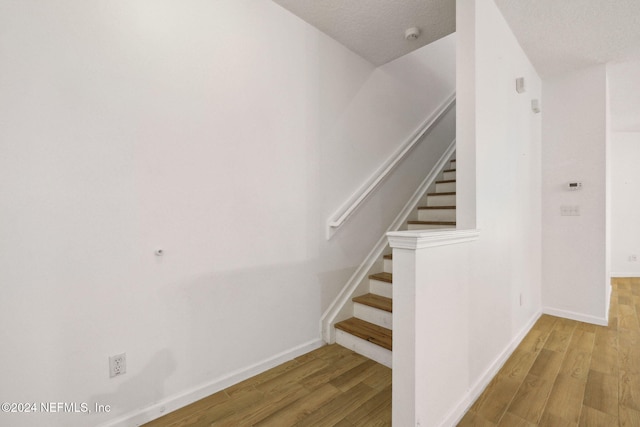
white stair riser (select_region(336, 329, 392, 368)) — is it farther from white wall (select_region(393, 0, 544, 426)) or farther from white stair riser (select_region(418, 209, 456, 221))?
white stair riser (select_region(418, 209, 456, 221))

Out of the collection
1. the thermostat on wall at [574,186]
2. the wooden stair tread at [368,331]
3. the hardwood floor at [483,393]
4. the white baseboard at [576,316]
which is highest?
the thermostat on wall at [574,186]

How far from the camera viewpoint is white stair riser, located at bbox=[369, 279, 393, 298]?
8.06 ft

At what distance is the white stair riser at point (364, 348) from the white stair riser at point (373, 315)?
0.23 m

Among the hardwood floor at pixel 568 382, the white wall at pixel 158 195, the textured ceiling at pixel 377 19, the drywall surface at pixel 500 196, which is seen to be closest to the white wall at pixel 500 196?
the drywall surface at pixel 500 196

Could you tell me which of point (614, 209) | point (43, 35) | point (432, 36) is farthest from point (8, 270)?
point (614, 209)

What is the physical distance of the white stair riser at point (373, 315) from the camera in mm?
2217

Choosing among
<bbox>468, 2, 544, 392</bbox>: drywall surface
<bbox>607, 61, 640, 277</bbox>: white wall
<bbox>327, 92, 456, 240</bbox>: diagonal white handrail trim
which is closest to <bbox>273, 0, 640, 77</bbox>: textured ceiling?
<bbox>468, 2, 544, 392</bbox>: drywall surface

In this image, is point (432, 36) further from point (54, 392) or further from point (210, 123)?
point (54, 392)

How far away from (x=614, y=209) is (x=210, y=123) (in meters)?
6.54

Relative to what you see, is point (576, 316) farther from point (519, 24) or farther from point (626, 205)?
point (626, 205)

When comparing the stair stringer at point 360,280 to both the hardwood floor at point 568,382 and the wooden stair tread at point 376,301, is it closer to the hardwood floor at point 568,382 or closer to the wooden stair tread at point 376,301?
the wooden stair tread at point 376,301

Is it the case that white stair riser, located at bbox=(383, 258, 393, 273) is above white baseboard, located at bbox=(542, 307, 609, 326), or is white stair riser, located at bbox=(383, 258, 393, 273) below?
above

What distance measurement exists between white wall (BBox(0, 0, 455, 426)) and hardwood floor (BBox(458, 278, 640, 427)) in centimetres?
126

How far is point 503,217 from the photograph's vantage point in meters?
2.08
